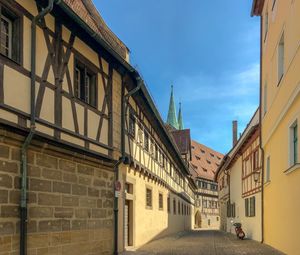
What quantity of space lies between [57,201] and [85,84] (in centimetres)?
336

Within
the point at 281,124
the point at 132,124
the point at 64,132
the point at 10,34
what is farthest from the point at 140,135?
the point at 10,34

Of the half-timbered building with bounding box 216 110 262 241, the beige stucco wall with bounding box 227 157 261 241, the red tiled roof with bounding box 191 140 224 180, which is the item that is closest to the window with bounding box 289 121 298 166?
the half-timbered building with bounding box 216 110 262 241

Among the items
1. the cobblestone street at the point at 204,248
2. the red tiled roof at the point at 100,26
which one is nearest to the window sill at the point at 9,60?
the red tiled roof at the point at 100,26

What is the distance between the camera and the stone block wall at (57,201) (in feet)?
27.8

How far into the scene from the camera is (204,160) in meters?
79.6

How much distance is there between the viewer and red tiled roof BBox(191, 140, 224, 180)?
73.8 metres

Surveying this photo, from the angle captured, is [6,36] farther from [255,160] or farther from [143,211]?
[255,160]

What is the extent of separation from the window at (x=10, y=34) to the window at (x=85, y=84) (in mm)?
2755

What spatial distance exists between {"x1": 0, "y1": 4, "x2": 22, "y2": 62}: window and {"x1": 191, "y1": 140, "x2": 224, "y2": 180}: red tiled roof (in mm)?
63399

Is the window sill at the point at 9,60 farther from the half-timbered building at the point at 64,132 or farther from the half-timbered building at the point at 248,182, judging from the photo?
the half-timbered building at the point at 248,182

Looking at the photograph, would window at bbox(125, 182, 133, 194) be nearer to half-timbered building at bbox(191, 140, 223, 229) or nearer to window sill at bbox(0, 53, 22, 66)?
window sill at bbox(0, 53, 22, 66)

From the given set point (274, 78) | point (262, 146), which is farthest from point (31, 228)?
point (262, 146)

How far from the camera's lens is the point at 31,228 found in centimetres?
926

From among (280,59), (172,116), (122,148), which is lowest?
(122,148)
